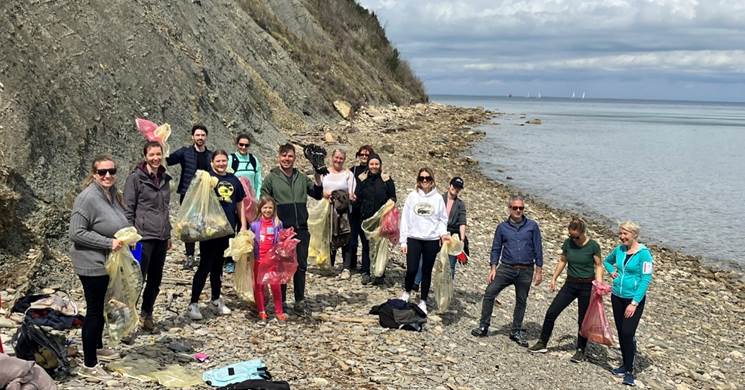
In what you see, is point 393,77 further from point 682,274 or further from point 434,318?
point 434,318

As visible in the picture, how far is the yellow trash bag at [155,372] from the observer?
18.2ft

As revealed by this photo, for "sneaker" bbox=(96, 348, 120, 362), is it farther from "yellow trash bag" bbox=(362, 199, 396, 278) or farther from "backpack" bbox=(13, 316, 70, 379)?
"yellow trash bag" bbox=(362, 199, 396, 278)

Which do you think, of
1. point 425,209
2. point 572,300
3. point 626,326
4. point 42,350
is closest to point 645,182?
point 572,300

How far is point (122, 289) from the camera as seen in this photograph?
5613 mm

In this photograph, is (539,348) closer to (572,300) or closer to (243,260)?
Answer: (572,300)

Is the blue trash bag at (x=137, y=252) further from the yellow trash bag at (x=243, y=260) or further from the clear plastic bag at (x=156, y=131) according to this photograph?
the clear plastic bag at (x=156, y=131)

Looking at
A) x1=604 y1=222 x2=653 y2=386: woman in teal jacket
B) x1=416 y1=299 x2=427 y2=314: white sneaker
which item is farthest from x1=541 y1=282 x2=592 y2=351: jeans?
x1=416 y1=299 x2=427 y2=314: white sneaker

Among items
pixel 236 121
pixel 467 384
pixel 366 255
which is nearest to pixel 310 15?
pixel 236 121

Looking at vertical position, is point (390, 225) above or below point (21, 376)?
above

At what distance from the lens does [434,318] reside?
8.38m

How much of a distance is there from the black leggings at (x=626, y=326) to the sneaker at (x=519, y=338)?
1157 millimetres

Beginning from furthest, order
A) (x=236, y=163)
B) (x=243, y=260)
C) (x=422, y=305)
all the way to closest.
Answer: (x=236, y=163)
(x=422, y=305)
(x=243, y=260)

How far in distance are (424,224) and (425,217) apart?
0.29 ft

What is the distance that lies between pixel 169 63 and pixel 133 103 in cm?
286
